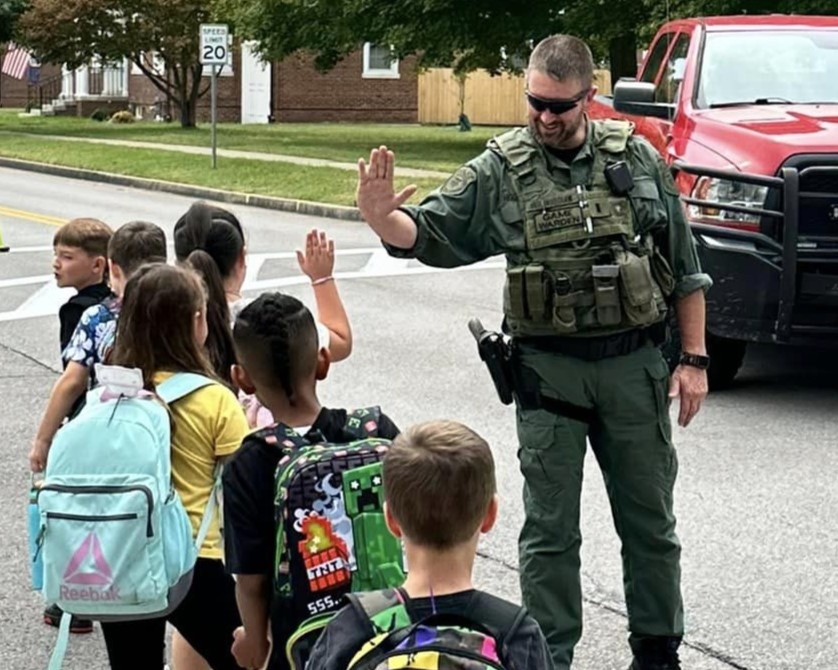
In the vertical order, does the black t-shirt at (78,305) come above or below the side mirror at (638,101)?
below

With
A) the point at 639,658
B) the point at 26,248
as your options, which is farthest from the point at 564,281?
the point at 26,248

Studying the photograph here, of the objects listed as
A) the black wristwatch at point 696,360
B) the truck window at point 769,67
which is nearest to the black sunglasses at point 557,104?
the black wristwatch at point 696,360

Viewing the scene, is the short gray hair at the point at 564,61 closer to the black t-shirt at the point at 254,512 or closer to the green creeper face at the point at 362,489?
the black t-shirt at the point at 254,512

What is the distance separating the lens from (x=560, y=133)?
451 centimetres

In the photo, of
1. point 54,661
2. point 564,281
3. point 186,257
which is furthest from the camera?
point 186,257

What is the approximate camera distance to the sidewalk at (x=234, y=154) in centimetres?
2417

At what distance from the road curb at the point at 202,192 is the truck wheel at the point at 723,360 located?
948cm

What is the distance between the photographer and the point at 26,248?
54.9 feet

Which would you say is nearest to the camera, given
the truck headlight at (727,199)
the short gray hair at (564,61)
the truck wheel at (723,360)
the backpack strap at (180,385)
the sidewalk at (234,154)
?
the backpack strap at (180,385)

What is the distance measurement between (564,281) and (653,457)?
603mm

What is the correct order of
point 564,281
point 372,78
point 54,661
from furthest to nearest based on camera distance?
Answer: 1. point 372,78
2. point 564,281
3. point 54,661

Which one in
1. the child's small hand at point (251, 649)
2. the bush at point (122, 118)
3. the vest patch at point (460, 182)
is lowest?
the bush at point (122, 118)

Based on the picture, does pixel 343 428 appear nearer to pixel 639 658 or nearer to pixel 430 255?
pixel 430 255

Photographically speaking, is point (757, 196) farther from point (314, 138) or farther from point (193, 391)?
point (314, 138)
